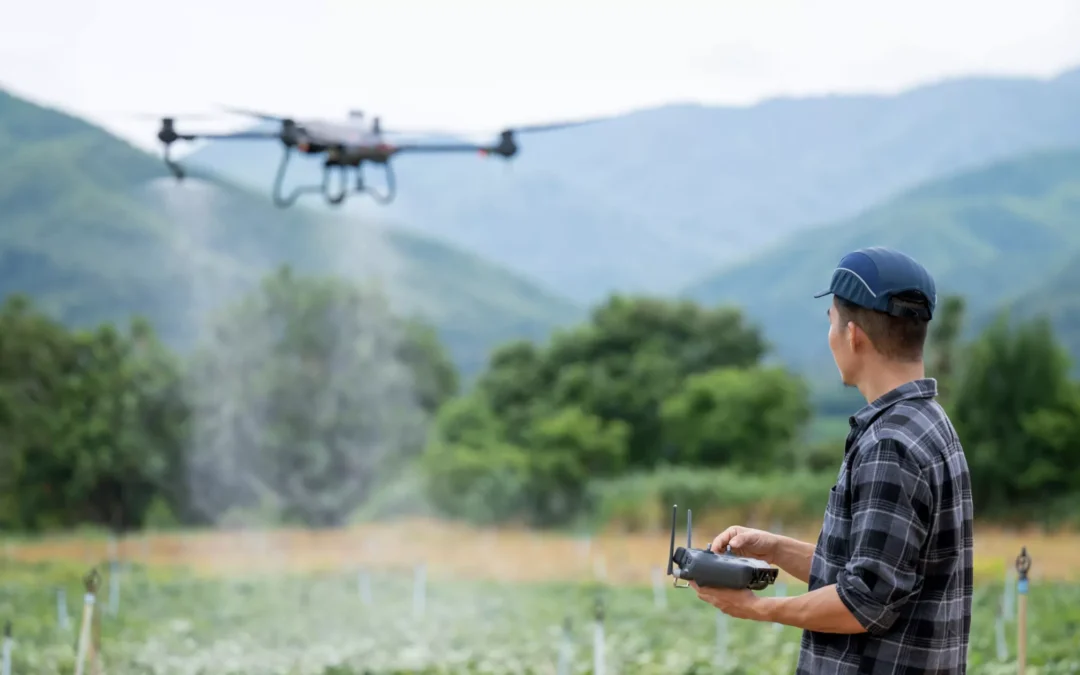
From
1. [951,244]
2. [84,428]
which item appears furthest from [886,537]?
[951,244]

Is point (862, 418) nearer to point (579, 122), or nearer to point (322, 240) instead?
point (579, 122)

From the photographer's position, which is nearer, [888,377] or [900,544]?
[900,544]

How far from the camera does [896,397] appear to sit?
4.97 ft

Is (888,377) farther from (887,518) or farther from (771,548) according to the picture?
Answer: (771,548)

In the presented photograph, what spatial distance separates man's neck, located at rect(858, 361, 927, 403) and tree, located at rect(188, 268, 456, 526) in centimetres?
1474

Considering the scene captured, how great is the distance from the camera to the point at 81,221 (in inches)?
895

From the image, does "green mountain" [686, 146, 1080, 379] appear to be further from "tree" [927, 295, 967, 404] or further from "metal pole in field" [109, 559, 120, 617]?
"metal pole in field" [109, 559, 120, 617]

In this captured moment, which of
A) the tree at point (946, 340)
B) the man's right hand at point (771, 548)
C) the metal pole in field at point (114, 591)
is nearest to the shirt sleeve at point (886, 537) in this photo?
the man's right hand at point (771, 548)

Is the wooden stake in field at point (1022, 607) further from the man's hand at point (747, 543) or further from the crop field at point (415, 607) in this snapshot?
the crop field at point (415, 607)

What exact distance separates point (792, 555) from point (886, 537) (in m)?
0.31

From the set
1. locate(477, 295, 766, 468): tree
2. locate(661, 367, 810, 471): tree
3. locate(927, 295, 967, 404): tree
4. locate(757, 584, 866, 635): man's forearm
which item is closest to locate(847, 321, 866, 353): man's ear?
locate(757, 584, 866, 635): man's forearm

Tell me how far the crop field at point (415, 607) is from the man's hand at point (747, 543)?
2.87 meters

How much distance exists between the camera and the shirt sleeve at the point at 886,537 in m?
1.44

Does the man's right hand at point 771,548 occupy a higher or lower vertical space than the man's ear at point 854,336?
lower
